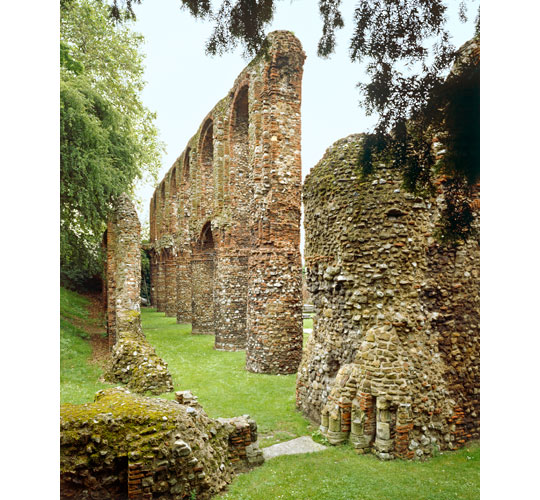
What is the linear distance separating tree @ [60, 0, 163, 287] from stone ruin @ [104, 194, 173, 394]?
2.91 ft

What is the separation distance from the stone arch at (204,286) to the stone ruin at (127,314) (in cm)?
467

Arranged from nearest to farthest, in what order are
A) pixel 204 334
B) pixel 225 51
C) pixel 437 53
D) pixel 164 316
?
pixel 437 53, pixel 225 51, pixel 204 334, pixel 164 316

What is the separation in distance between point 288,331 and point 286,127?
5.39 meters

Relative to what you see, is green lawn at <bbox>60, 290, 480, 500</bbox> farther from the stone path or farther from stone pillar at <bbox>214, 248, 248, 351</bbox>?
stone pillar at <bbox>214, 248, 248, 351</bbox>

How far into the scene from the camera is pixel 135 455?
3.70 metres

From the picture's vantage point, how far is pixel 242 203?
13.8 m

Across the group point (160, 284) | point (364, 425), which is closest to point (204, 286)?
point (160, 284)

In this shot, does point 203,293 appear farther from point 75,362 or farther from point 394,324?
point 394,324

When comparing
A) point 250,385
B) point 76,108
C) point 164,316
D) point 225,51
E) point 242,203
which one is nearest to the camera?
point 225,51

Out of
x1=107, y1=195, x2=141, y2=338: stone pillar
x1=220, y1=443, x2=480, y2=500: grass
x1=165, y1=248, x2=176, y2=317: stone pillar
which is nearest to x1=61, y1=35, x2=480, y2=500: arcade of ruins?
x1=220, y1=443, x2=480, y2=500: grass

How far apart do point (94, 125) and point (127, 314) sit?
18.1 ft

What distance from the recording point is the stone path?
5.12 meters

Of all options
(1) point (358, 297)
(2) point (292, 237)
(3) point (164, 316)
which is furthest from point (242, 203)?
(3) point (164, 316)

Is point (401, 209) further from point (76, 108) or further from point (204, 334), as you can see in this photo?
point (204, 334)
